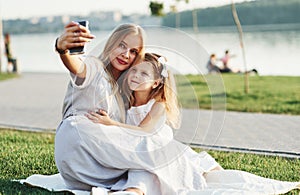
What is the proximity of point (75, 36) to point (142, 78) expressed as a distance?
2.21 ft

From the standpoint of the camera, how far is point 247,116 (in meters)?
8.36

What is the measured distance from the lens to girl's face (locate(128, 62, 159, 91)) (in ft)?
12.8

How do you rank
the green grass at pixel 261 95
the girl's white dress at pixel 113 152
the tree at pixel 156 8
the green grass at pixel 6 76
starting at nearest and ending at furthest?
the girl's white dress at pixel 113 152 → the green grass at pixel 261 95 → the tree at pixel 156 8 → the green grass at pixel 6 76

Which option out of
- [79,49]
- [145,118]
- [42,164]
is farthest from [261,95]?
[79,49]

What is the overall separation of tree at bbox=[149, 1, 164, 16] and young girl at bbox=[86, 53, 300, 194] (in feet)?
34.2

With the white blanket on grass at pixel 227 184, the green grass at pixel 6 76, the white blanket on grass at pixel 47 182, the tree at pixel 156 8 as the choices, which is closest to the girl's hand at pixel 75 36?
the white blanket on grass at pixel 227 184

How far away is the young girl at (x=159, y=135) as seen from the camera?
3834 millimetres

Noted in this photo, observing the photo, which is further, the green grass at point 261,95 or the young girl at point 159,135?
the green grass at point 261,95

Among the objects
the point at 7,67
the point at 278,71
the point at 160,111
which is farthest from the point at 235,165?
the point at 7,67

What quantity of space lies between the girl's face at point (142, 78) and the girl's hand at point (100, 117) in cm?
27

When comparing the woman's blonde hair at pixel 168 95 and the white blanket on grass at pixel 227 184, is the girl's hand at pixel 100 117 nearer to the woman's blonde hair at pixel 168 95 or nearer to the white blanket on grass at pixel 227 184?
the woman's blonde hair at pixel 168 95

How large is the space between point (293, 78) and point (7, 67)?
879 cm

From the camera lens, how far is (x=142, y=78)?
395cm

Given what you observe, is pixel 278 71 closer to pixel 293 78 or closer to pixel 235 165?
pixel 293 78
